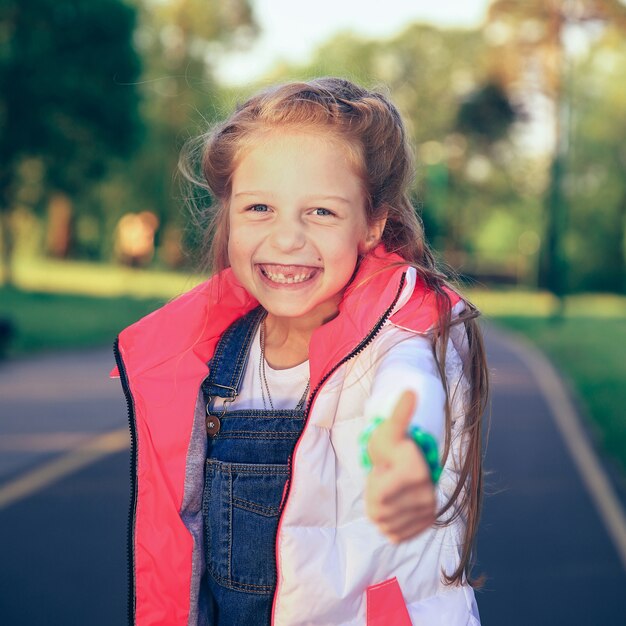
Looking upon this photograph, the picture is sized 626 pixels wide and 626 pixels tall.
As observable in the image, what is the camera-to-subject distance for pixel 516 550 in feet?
17.6

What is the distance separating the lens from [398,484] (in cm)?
127

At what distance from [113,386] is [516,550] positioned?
6.88 metres

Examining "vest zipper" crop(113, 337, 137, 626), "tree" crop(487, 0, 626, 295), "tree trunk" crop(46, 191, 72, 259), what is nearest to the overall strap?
"vest zipper" crop(113, 337, 137, 626)

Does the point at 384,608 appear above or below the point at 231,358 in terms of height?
below

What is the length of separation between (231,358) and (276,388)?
0.15 meters

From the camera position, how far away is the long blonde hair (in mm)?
1910

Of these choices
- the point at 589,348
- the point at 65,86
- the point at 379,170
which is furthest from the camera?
the point at 65,86

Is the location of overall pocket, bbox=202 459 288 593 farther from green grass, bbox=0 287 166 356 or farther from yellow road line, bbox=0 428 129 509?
green grass, bbox=0 287 166 356

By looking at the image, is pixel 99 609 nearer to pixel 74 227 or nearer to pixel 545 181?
pixel 74 227

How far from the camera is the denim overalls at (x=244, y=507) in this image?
2.02 meters

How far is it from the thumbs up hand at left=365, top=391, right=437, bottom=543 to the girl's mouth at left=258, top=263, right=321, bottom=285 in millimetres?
754

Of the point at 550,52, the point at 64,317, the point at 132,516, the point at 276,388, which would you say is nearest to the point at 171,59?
the point at 550,52

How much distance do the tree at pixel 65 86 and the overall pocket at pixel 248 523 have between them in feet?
66.6

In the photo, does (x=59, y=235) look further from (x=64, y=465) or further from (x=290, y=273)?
(x=290, y=273)
